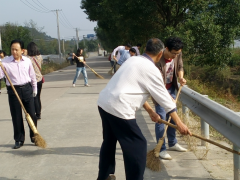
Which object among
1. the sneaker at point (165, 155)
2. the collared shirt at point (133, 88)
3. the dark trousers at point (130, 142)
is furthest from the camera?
the sneaker at point (165, 155)

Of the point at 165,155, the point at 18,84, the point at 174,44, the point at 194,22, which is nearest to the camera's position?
the point at 174,44

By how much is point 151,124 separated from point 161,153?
2.17 meters

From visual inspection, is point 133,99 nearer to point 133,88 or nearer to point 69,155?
point 133,88

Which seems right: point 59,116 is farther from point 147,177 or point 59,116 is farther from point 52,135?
point 147,177

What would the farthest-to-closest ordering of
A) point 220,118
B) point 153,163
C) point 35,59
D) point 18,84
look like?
1. point 35,59
2. point 18,84
3. point 153,163
4. point 220,118

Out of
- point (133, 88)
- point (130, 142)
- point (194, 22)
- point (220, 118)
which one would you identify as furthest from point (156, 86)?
point (194, 22)

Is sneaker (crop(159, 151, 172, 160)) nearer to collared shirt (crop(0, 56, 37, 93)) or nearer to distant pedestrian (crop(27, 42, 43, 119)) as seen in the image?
collared shirt (crop(0, 56, 37, 93))

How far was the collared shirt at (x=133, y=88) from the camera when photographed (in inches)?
130

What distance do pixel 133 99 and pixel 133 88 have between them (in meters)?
0.11

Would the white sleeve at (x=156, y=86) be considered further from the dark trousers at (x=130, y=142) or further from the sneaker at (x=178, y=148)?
the sneaker at (x=178, y=148)

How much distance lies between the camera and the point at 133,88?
3.31m

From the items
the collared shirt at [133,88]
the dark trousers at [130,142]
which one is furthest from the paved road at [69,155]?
the collared shirt at [133,88]

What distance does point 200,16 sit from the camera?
14406mm

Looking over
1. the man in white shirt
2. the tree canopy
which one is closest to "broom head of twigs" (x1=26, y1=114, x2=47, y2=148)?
the man in white shirt
